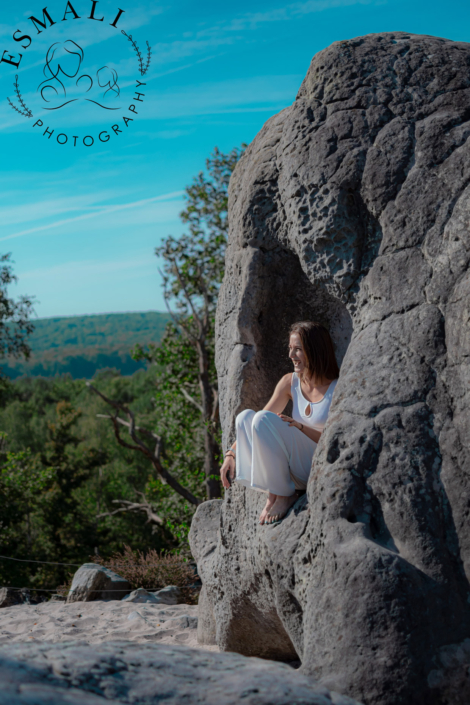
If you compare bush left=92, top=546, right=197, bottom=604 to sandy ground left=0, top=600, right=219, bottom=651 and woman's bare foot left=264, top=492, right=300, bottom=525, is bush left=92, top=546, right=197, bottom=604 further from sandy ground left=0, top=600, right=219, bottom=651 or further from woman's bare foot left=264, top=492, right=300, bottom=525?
woman's bare foot left=264, top=492, right=300, bottom=525

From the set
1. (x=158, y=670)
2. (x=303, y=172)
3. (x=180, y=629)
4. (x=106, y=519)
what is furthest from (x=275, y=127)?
(x=106, y=519)

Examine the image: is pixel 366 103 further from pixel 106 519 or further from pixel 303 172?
pixel 106 519

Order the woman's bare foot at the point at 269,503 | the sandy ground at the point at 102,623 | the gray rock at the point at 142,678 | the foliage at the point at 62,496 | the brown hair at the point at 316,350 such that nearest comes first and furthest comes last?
the gray rock at the point at 142,678 → the woman's bare foot at the point at 269,503 → the brown hair at the point at 316,350 → the sandy ground at the point at 102,623 → the foliage at the point at 62,496

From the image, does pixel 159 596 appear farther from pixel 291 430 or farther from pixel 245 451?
pixel 291 430

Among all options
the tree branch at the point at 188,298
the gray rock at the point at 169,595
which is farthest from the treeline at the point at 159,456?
the gray rock at the point at 169,595

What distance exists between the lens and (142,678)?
2238 mm

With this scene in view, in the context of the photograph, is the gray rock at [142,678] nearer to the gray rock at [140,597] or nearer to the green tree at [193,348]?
the gray rock at [140,597]

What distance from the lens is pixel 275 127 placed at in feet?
17.2

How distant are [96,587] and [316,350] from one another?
545cm

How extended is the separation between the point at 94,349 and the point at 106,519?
2596 inches

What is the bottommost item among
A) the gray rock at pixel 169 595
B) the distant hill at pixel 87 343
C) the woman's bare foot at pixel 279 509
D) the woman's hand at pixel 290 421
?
the gray rock at pixel 169 595

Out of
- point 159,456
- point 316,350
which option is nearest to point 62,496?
point 159,456

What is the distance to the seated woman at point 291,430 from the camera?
4.11 metres

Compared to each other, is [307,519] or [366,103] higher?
[366,103]
